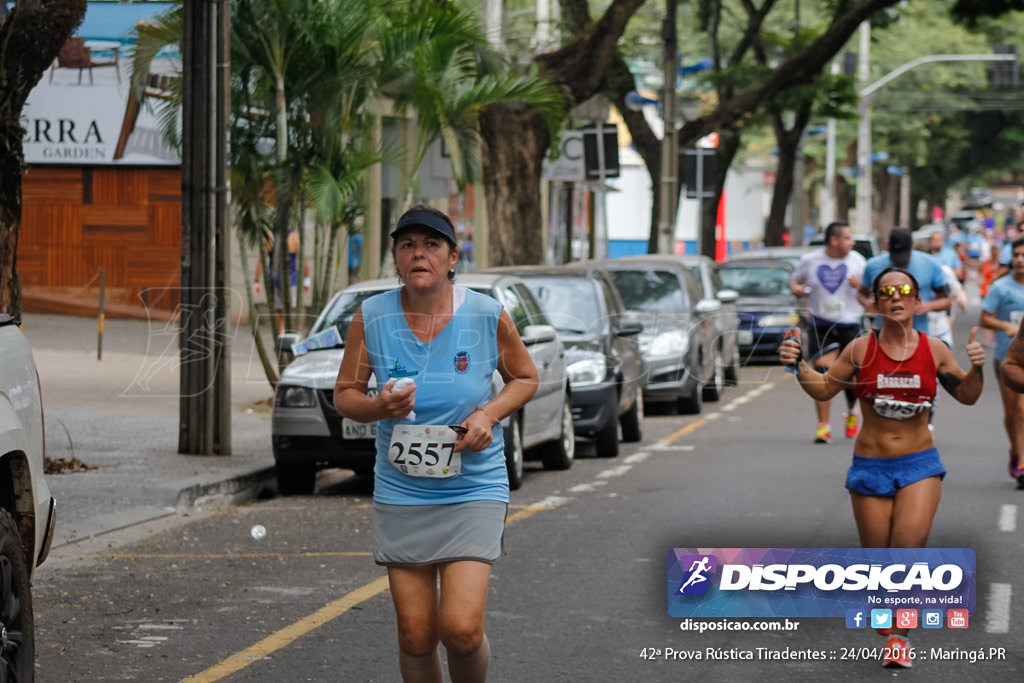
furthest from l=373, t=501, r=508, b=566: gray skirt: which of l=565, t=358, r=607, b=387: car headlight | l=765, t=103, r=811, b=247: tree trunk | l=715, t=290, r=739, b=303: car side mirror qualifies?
l=765, t=103, r=811, b=247: tree trunk

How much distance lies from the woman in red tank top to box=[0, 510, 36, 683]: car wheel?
3.05 metres

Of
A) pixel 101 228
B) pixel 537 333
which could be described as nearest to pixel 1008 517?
pixel 537 333

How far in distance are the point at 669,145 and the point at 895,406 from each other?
2383cm

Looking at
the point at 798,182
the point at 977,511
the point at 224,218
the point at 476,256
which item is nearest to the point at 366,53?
the point at 224,218

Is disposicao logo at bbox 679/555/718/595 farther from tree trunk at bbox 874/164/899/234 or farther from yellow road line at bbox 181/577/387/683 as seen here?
tree trunk at bbox 874/164/899/234

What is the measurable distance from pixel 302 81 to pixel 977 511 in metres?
8.44


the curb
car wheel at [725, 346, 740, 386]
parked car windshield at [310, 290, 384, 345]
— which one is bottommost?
car wheel at [725, 346, 740, 386]

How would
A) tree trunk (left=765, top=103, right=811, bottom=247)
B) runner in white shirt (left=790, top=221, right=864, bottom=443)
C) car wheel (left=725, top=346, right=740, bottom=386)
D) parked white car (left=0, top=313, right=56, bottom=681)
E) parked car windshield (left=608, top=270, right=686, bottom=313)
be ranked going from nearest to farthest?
parked white car (left=0, top=313, right=56, bottom=681) < runner in white shirt (left=790, top=221, right=864, bottom=443) < parked car windshield (left=608, top=270, right=686, bottom=313) < car wheel (left=725, top=346, right=740, bottom=386) < tree trunk (left=765, top=103, right=811, bottom=247)

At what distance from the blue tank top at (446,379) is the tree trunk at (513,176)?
60.9 feet

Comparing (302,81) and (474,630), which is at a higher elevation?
(302,81)

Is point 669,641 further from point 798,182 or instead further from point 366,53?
point 798,182

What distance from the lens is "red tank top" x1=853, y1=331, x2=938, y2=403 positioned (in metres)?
7.25

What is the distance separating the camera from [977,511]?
11617 millimetres

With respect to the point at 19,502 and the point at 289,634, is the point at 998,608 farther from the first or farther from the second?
the point at 19,502
